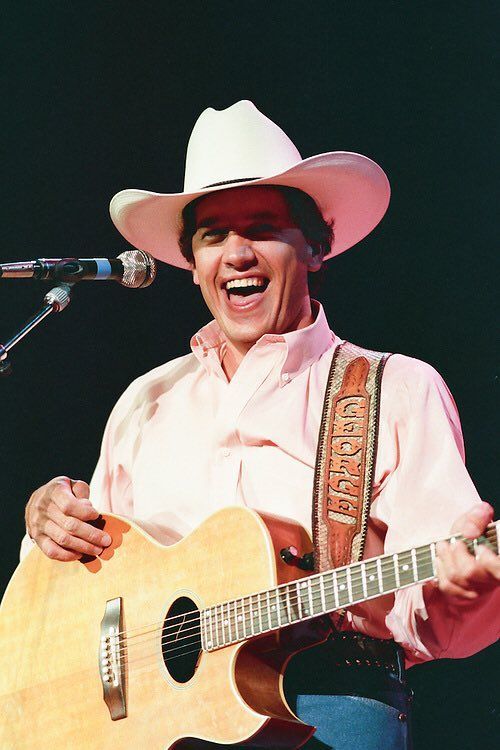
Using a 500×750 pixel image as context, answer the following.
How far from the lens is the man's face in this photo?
3219mm

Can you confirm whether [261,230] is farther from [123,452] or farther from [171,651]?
[171,651]

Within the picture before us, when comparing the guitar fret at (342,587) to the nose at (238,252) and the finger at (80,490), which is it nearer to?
the finger at (80,490)

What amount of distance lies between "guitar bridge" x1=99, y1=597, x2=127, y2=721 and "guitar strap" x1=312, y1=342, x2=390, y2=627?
2.11 feet

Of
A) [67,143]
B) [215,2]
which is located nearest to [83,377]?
[67,143]

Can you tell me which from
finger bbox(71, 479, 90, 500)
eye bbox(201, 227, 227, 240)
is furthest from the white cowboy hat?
finger bbox(71, 479, 90, 500)

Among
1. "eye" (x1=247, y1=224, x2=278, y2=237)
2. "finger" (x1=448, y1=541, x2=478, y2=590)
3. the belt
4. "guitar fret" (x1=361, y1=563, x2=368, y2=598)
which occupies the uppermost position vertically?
"eye" (x1=247, y1=224, x2=278, y2=237)

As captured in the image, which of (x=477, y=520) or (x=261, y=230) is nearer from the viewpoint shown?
(x=477, y=520)

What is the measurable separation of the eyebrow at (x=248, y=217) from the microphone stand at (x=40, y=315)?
2.00ft

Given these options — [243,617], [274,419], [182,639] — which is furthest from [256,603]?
[274,419]

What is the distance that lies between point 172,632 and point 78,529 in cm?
53

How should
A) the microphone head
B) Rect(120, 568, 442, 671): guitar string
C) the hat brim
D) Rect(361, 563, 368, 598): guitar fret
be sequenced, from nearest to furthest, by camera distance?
Rect(361, 563, 368, 598): guitar fret, Rect(120, 568, 442, 671): guitar string, the microphone head, the hat brim

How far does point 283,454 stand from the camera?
9.75 feet

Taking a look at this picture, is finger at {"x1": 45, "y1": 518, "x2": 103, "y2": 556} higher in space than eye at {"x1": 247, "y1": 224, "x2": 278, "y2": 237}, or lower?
lower

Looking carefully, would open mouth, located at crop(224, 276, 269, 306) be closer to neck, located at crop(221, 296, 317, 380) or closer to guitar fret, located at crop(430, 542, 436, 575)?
neck, located at crop(221, 296, 317, 380)
